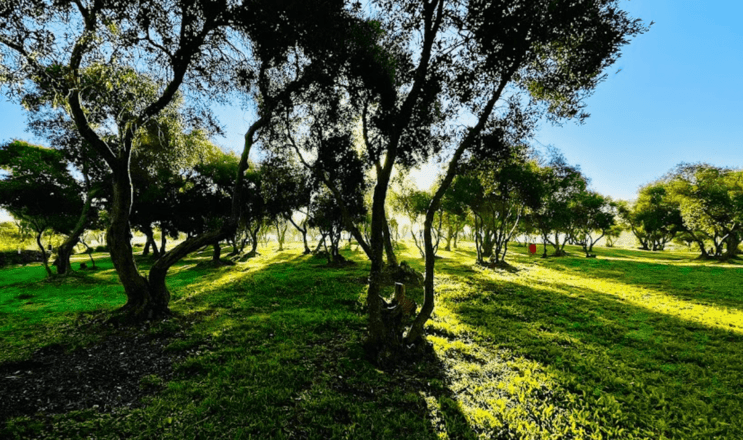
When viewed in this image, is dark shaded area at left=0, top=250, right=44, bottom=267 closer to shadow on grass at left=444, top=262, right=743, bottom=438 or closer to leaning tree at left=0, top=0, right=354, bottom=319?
leaning tree at left=0, top=0, right=354, bottom=319

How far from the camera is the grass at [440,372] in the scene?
576 centimetres

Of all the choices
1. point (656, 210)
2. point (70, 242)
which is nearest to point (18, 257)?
point (70, 242)

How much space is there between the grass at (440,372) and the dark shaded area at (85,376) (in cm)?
47

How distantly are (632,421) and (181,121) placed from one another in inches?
758

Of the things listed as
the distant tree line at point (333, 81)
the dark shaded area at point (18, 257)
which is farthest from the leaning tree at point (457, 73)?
the dark shaded area at point (18, 257)

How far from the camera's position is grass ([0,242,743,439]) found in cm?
576

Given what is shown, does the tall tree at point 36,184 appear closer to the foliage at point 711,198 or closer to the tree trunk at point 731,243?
the foliage at point 711,198

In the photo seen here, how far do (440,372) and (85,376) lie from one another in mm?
9234

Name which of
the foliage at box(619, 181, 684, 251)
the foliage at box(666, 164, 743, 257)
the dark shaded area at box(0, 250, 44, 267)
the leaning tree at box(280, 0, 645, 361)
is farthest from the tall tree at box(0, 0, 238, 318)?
the foliage at box(619, 181, 684, 251)

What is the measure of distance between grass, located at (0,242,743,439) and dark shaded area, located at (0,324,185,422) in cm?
47

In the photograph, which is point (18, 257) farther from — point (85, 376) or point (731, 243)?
point (731, 243)

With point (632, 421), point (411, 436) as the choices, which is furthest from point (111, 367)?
point (632, 421)

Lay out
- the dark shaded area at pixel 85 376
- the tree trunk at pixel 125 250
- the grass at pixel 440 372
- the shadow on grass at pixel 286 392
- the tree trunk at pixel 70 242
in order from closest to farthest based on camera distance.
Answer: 1. the shadow on grass at pixel 286 392
2. the grass at pixel 440 372
3. the dark shaded area at pixel 85 376
4. the tree trunk at pixel 125 250
5. the tree trunk at pixel 70 242

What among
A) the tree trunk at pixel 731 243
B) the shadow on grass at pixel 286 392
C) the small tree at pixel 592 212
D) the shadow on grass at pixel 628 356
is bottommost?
the shadow on grass at pixel 628 356
